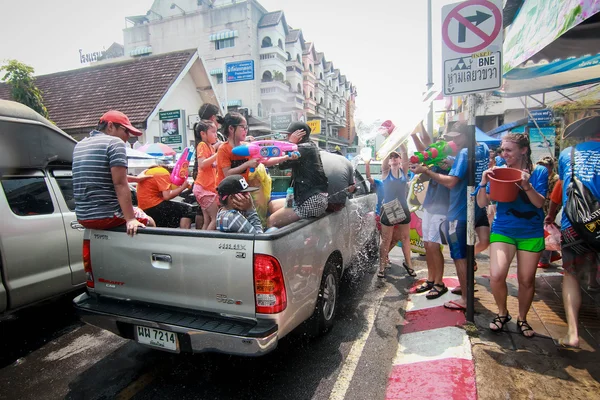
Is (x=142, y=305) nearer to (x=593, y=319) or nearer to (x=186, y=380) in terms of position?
(x=186, y=380)

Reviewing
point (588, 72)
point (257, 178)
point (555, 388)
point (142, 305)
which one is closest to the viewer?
point (555, 388)

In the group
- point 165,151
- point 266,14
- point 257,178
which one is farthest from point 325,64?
point 257,178

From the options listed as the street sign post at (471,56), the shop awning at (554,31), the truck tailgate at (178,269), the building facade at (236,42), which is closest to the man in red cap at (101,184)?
the truck tailgate at (178,269)

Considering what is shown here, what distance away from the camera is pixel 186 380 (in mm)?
2934

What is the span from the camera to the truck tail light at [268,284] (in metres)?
2.45

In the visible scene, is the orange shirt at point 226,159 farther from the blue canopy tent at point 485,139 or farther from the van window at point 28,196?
the blue canopy tent at point 485,139

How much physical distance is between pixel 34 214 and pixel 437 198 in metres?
4.34

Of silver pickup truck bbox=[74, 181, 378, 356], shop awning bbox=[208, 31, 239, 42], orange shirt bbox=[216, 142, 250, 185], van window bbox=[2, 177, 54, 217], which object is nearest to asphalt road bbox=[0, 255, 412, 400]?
silver pickup truck bbox=[74, 181, 378, 356]

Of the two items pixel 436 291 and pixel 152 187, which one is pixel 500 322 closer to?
pixel 436 291

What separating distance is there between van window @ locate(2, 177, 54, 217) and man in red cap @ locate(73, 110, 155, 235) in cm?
92

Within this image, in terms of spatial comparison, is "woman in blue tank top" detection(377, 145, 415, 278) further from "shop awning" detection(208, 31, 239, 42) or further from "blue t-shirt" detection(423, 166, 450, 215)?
"shop awning" detection(208, 31, 239, 42)

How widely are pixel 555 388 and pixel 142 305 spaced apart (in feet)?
10.4

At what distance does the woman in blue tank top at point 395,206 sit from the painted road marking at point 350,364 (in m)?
1.47

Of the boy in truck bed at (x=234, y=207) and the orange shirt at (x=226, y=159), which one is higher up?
the orange shirt at (x=226, y=159)
